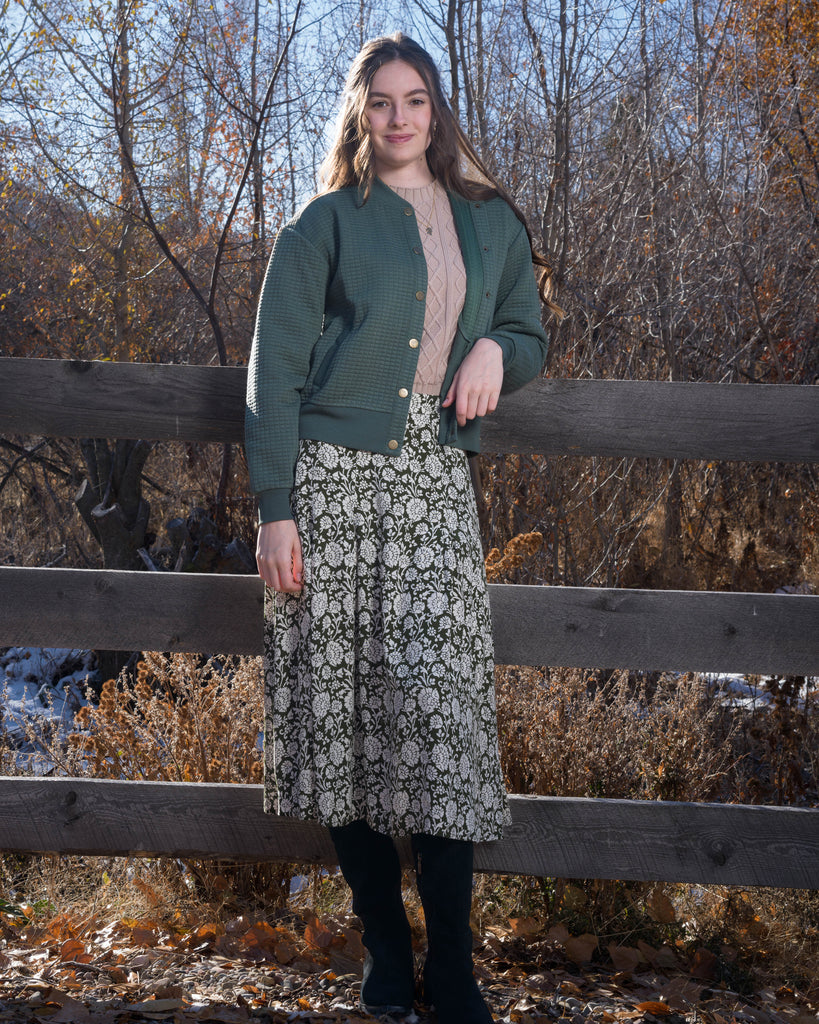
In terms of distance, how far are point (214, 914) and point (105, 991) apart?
0.47 meters

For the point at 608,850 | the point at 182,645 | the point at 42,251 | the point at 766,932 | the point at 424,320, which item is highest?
the point at 42,251

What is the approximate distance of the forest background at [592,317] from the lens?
3.25 metres

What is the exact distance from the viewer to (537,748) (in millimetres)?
3008

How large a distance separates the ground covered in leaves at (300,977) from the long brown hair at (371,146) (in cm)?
192

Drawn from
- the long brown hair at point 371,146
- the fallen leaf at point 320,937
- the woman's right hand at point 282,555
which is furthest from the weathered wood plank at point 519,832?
the long brown hair at point 371,146

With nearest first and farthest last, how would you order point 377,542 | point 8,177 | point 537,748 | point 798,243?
point 377,542
point 537,748
point 798,243
point 8,177

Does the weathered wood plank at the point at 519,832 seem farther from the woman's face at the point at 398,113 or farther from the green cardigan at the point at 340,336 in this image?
the woman's face at the point at 398,113

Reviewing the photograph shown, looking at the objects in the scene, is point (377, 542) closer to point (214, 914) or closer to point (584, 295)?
point (214, 914)

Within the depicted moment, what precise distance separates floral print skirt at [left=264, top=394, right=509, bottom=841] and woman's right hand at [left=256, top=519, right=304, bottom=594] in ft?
0.09

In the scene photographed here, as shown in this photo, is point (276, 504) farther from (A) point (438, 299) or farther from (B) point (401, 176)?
(B) point (401, 176)

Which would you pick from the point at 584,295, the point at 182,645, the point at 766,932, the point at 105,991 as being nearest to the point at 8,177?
the point at 584,295

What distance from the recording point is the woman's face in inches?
83.9

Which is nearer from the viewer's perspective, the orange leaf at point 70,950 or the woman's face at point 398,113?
the woman's face at point 398,113

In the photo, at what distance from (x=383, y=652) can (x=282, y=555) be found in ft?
1.03
